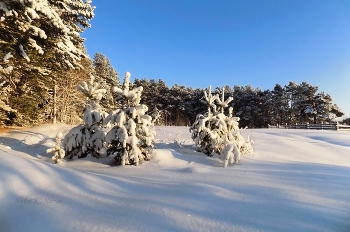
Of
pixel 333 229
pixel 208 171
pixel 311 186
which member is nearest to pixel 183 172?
pixel 208 171

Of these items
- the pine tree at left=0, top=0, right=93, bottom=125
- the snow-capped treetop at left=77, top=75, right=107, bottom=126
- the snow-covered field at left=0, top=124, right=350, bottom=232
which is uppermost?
the pine tree at left=0, top=0, right=93, bottom=125

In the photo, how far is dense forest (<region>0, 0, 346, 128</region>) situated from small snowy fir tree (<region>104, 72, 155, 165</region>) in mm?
2924

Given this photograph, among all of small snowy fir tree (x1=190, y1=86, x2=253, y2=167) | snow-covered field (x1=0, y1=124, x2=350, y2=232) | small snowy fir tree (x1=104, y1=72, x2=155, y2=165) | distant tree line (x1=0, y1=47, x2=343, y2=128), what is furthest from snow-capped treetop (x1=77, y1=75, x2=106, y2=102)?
distant tree line (x1=0, y1=47, x2=343, y2=128)

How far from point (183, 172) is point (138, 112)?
2.19 metres

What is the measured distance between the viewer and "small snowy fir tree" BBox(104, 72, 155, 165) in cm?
541

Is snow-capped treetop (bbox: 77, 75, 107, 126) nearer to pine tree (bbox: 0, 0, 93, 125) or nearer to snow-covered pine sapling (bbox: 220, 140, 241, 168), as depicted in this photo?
pine tree (bbox: 0, 0, 93, 125)

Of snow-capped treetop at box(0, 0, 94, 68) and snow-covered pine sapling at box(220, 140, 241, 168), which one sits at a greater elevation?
snow-capped treetop at box(0, 0, 94, 68)

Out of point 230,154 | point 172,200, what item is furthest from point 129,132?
point 172,200

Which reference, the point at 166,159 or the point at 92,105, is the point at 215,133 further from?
the point at 92,105

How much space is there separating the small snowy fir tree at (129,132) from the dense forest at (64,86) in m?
→ 2.92

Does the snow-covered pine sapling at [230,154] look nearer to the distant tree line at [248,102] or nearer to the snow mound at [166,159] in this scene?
the snow mound at [166,159]

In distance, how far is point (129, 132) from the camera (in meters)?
5.54

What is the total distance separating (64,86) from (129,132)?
16.1 metres

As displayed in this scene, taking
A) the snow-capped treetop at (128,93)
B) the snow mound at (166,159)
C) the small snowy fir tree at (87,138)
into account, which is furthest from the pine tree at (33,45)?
the snow mound at (166,159)
